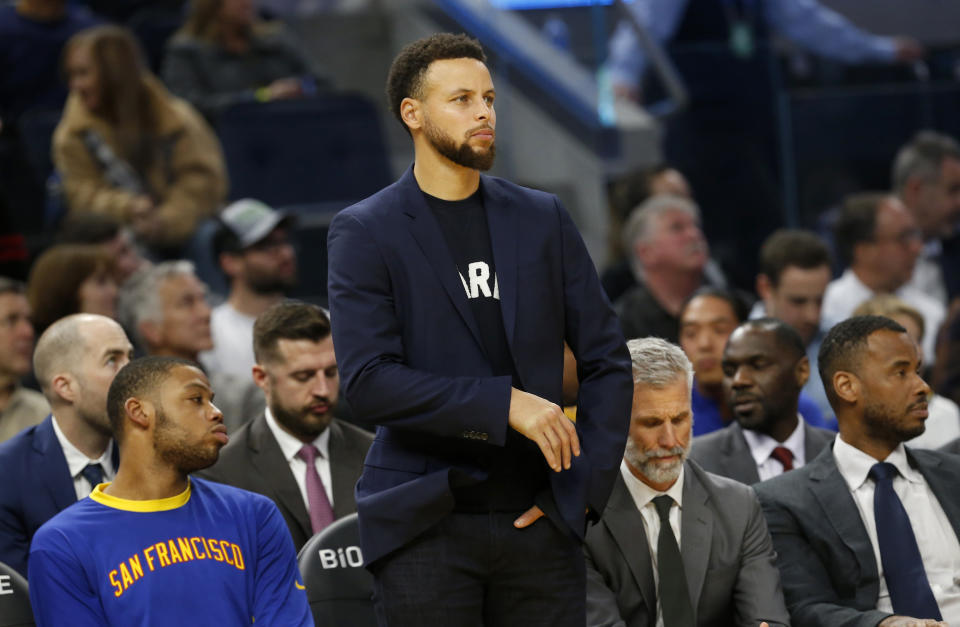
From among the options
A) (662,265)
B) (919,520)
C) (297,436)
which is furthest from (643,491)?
(662,265)

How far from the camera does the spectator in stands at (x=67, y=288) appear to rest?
19.9 ft

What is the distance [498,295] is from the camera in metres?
3.02

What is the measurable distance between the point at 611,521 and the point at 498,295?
1067 mm

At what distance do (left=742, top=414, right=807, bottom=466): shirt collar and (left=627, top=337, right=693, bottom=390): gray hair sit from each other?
3.34ft

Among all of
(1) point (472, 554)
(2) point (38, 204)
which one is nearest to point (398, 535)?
(1) point (472, 554)

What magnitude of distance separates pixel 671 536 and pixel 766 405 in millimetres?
1168

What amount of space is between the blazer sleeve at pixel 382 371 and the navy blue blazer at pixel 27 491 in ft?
5.08

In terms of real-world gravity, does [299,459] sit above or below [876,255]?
below

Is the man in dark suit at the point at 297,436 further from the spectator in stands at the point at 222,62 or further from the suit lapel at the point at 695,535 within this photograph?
the spectator in stands at the point at 222,62

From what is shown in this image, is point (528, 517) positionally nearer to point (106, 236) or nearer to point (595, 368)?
point (595, 368)

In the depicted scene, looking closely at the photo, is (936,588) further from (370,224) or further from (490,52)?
(490,52)

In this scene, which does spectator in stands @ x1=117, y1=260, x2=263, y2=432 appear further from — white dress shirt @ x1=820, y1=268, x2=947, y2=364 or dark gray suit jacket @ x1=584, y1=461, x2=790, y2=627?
white dress shirt @ x1=820, y1=268, x2=947, y2=364

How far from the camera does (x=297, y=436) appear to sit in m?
4.70

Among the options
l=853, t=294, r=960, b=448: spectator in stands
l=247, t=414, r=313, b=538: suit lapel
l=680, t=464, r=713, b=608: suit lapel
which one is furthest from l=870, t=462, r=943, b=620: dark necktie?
l=247, t=414, r=313, b=538: suit lapel
